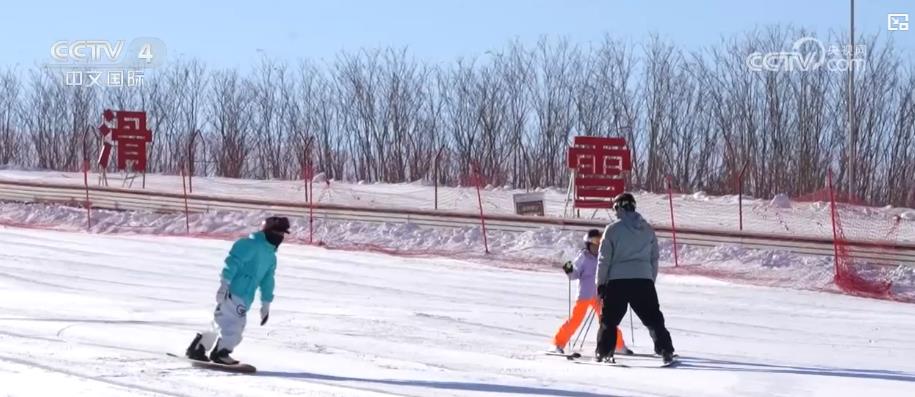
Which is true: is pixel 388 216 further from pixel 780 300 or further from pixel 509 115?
pixel 509 115

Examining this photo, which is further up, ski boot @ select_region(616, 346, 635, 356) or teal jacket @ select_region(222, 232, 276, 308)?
teal jacket @ select_region(222, 232, 276, 308)

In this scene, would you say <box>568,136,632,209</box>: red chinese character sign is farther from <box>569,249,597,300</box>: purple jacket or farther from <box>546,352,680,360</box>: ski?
<box>569,249,597,300</box>: purple jacket

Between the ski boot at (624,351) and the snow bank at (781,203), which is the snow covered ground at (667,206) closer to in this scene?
the snow bank at (781,203)

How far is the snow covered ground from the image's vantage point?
3324 centimetres

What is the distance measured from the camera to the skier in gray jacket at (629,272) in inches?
537

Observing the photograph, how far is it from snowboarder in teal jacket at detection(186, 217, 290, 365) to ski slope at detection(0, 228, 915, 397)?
37 centimetres

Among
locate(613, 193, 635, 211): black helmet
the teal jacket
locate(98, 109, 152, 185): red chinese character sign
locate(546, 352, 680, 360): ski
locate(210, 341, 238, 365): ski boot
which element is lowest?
locate(546, 352, 680, 360): ski

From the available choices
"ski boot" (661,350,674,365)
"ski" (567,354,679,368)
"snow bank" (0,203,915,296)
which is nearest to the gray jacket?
"ski boot" (661,350,674,365)

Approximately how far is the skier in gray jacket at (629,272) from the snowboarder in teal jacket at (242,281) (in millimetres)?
3109

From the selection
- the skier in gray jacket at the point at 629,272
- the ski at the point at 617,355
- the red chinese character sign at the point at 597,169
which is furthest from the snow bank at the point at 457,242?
the skier in gray jacket at the point at 629,272

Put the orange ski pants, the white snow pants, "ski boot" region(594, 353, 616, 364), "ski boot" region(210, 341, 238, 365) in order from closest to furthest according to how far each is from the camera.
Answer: the white snow pants → "ski boot" region(210, 341, 238, 365) → "ski boot" region(594, 353, 616, 364) → the orange ski pants

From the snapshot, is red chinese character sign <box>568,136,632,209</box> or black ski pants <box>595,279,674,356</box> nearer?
black ski pants <box>595,279,674,356</box>

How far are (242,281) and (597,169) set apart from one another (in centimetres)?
2013

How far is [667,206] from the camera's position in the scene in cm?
3859
